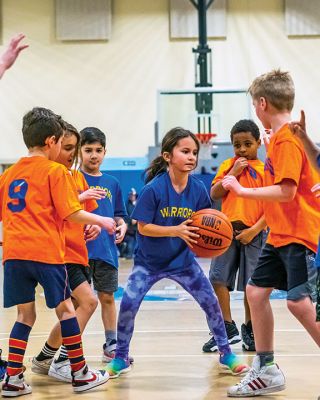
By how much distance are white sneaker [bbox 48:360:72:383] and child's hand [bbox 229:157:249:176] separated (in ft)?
5.97

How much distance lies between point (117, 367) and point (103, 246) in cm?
95

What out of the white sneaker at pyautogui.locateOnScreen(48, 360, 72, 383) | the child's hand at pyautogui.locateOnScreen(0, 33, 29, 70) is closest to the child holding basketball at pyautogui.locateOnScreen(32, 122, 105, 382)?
the white sneaker at pyautogui.locateOnScreen(48, 360, 72, 383)

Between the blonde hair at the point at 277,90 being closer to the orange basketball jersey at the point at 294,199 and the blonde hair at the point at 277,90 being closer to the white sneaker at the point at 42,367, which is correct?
the orange basketball jersey at the point at 294,199

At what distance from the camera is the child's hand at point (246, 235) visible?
211 inches

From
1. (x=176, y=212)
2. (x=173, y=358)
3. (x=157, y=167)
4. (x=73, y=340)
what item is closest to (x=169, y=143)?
(x=157, y=167)

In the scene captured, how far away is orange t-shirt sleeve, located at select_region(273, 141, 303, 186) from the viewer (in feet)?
12.7

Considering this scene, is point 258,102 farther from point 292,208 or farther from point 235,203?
point 235,203

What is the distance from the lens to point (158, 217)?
15.1 feet

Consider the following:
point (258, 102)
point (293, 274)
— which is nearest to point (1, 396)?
point (293, 274)

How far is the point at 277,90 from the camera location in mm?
4066

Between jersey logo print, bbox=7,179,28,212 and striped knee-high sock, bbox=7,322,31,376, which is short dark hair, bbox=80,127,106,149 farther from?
striped knee-high sock, bbox=7,322,31,376

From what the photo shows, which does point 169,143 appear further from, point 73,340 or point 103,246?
point 73,340

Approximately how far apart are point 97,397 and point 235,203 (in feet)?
6.64

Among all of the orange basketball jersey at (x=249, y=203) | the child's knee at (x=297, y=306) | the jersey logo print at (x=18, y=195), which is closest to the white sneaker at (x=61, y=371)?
the jersey logo print at (x=18, y=195)
